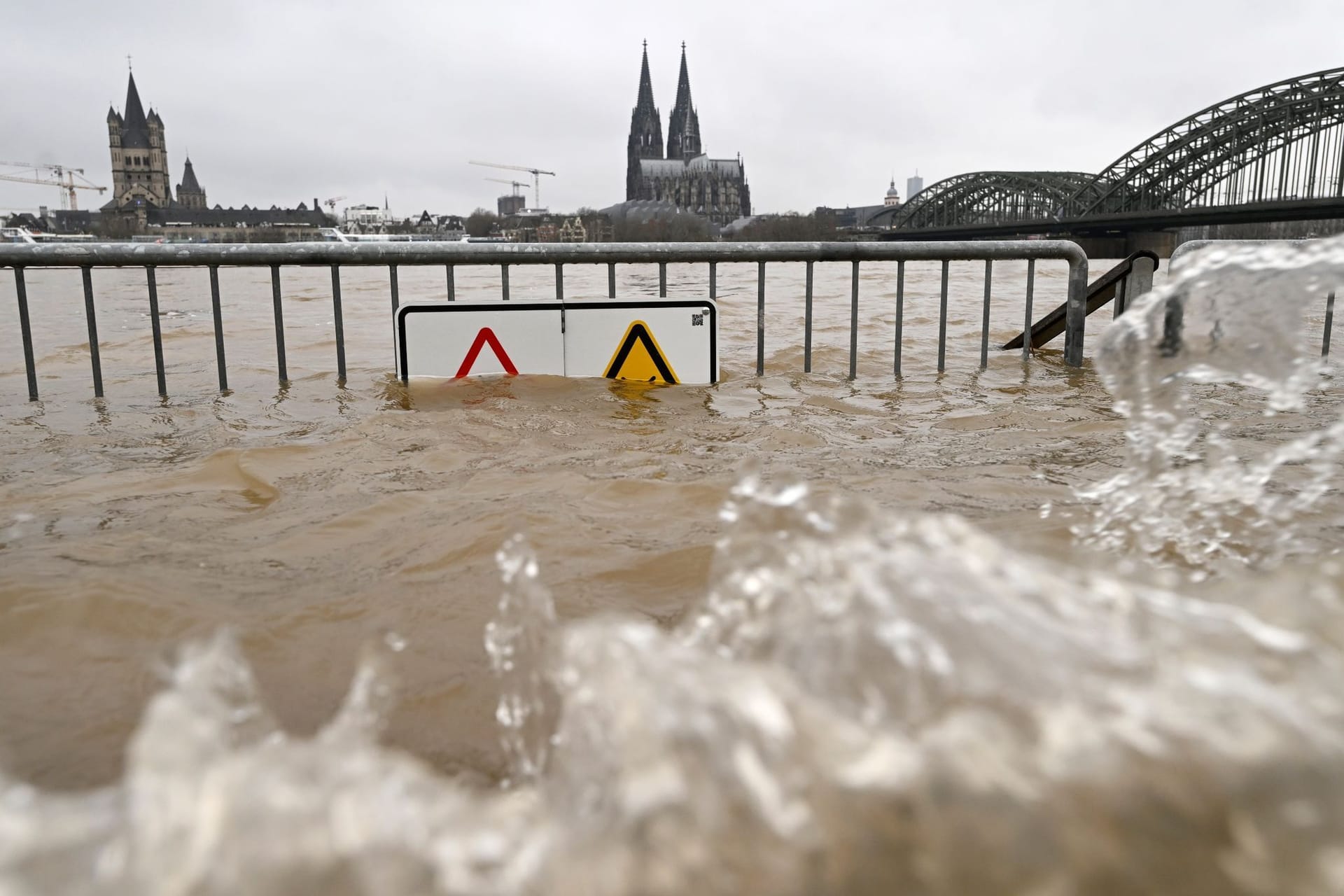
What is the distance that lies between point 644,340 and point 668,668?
16.6ft

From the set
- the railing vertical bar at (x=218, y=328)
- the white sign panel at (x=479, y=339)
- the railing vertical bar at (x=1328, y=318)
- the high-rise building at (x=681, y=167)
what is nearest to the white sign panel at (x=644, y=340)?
the white sign panel at (x=479, y=339)

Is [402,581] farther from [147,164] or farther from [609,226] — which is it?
[147,164]

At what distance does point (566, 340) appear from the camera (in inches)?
240

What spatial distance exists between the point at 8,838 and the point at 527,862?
58 centimetres

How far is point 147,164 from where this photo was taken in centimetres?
13600

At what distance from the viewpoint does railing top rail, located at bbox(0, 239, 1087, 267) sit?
558 centimetres

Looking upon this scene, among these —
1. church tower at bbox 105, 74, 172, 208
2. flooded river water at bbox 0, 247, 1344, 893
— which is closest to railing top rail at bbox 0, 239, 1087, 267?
flooded river water at bbox 0, 247, 1344, 893

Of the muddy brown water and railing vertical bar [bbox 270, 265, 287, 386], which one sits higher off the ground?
railing vertical bar [bbox 270, 265, 287, 386]

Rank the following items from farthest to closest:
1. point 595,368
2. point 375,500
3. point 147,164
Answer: point 147,164
point 595,368
point 375,500

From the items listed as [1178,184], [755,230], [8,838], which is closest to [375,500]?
[8,838]

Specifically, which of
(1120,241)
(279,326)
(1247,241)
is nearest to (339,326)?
(279,326)

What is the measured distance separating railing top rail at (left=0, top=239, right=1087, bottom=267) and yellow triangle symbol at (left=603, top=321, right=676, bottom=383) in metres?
0.45

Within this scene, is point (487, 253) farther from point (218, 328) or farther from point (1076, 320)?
point (1076, 320)

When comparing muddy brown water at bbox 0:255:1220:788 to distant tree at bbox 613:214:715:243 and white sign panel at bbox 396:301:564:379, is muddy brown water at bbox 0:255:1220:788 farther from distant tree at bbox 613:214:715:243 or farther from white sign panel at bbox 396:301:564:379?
distant tree at bbox 613:214:715:243
